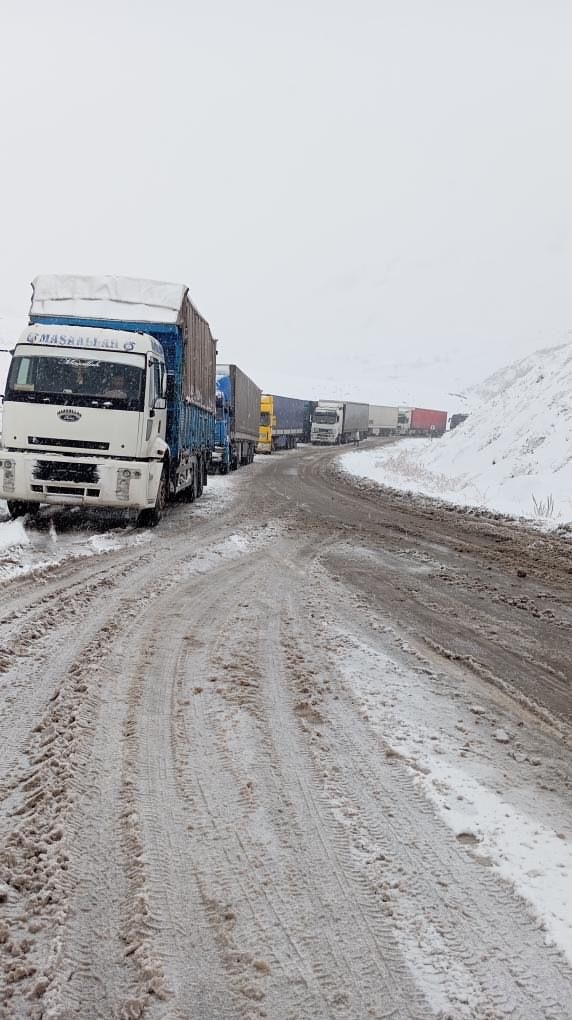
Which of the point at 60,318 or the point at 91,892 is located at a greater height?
the point at 60,318

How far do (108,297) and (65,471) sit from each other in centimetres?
396

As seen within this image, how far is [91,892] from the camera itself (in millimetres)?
2439

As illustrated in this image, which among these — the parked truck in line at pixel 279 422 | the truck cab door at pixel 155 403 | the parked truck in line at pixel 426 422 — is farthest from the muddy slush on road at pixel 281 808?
the parked truck in line at pixel 426 422

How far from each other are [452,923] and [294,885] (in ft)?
1.72

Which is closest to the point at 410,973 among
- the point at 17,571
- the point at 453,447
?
the point at 17,571

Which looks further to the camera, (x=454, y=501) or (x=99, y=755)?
(x=454, y=501)

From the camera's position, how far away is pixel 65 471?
1038 cm

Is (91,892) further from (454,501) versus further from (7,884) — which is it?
(454,501)

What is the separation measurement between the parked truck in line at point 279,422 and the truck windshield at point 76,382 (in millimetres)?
26093

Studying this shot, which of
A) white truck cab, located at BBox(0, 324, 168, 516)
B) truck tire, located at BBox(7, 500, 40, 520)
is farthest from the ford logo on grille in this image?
truck tire, located at BBox(7, 500, 40, 520)

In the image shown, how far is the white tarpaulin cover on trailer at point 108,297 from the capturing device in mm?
12656

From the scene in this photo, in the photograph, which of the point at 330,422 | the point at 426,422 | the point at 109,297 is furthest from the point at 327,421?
the point at 109,297

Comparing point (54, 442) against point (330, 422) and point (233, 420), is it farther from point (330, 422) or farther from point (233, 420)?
point (330, 422)

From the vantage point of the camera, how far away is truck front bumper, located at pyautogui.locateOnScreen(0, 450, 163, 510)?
10297 millimetres
